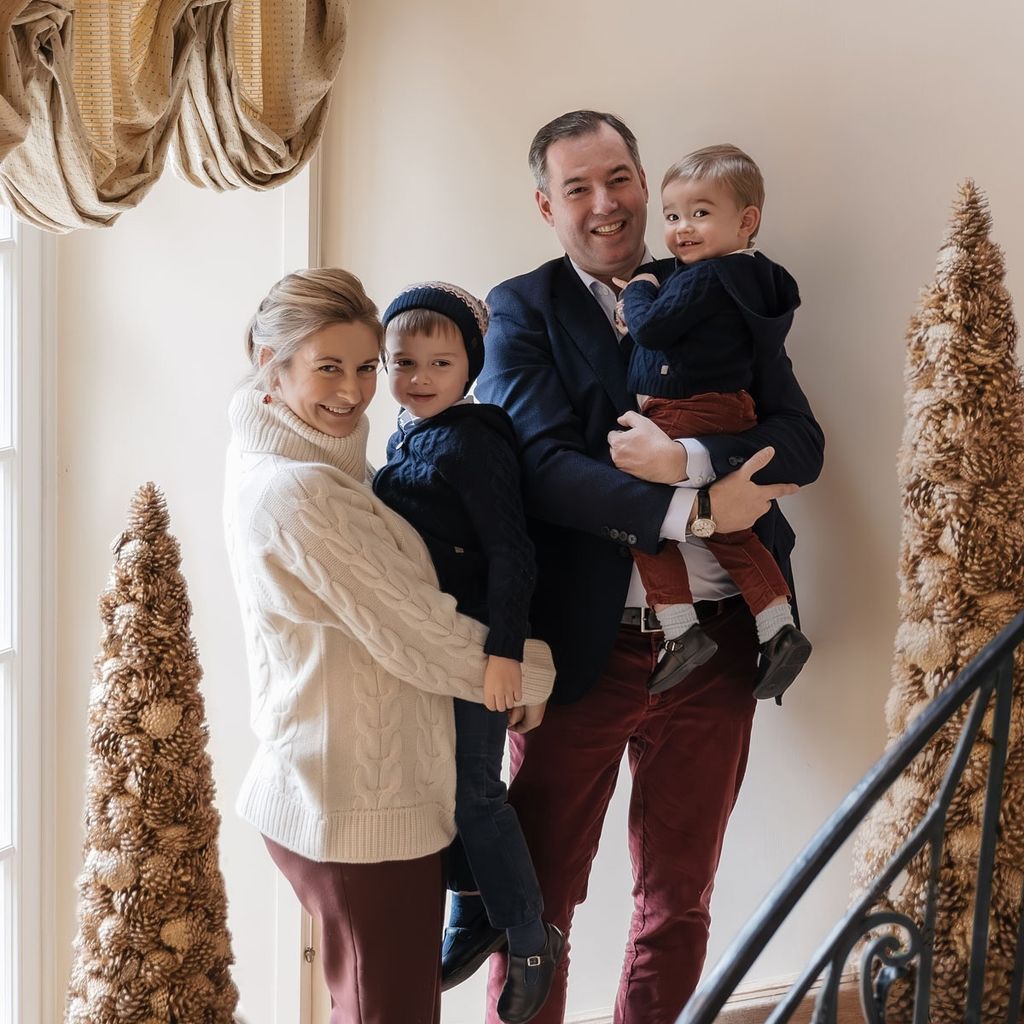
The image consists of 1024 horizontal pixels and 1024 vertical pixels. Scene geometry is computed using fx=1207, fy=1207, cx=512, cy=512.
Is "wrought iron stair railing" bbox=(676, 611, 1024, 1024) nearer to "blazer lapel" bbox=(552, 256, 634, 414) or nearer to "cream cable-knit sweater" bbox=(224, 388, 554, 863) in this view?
"cream cable-knit sweater" bbox=(224, 388, 554, 863)

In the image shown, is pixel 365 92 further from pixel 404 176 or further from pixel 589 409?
pixel 589 409

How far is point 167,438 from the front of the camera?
3.05m

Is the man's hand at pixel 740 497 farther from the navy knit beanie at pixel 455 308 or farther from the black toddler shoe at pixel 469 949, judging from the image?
the black toddler shoe at pixel 469 949

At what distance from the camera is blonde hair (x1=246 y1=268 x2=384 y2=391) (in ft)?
6.46

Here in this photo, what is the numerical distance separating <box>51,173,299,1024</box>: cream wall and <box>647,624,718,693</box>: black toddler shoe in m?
1.33

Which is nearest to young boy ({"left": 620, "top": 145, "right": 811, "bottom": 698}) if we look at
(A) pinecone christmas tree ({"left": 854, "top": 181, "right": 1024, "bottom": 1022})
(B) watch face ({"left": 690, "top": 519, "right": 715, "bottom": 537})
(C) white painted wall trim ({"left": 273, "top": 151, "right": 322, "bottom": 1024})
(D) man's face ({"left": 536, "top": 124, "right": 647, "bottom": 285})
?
(B) watch face ({"left": 690, "top": 519, "right": 715, "bottom": 537})

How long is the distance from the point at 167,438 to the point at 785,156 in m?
1.64

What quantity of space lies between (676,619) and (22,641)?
171 cm

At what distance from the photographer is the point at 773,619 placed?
2223 mm

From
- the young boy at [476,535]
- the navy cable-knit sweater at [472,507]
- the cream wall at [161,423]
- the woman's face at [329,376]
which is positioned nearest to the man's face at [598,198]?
the young boy at [476,535]

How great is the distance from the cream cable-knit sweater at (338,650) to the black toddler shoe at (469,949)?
32 centimetres

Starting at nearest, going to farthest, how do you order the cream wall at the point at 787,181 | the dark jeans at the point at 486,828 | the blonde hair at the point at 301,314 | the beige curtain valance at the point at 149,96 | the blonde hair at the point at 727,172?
the beige curtain valance at the point at 149,96 < the blonde hair at the point at 301,314 < the dark jeans at the point at 486,828 < the blonde hair at the point at 727,172 < the cream wall at the point at 787,181

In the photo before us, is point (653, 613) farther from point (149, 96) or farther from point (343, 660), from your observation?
point (149, 96)

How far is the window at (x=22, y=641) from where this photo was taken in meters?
2.91
